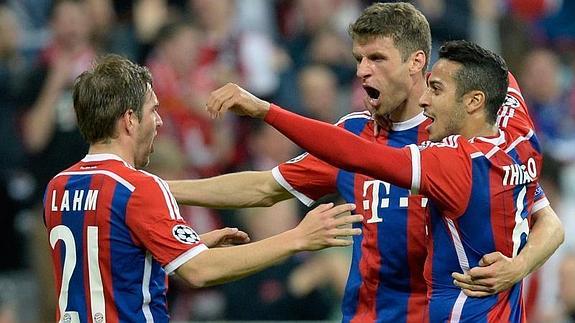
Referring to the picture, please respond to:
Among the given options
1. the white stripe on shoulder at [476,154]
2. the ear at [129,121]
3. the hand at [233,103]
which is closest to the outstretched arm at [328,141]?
the hand at [233,103]

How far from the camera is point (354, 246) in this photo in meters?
5.30

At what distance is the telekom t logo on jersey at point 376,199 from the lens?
517cm

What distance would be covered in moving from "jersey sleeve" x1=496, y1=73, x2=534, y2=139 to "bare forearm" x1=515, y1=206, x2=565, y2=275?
14.5 inches

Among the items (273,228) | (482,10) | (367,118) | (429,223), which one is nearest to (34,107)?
(273,228)

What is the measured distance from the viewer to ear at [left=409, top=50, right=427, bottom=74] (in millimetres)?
5242

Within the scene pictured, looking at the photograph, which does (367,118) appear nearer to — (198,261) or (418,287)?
(418,287)

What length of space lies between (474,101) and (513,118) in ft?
1.18

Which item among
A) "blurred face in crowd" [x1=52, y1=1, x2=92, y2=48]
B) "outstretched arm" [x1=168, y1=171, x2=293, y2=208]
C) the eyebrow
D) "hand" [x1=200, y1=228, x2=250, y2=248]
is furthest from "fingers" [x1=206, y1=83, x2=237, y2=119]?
"blurred face in crowd" [x1=52, y1=1, x2=92, y2=48]

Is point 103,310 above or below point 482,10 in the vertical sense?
below

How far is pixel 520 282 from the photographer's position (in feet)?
15.8

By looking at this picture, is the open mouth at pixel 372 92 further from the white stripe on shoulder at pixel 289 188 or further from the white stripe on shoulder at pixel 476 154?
the white stripe on shoulder at pixel 476 154

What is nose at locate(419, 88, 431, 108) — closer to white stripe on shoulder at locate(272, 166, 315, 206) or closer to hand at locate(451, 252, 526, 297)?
hand at locate(451, 252, 526, 297)

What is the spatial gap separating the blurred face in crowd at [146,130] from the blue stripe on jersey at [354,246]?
3.25 feet

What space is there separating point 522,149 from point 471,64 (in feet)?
1.29
